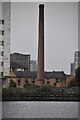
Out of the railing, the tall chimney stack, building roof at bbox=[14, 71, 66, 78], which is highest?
the tall chimney stack

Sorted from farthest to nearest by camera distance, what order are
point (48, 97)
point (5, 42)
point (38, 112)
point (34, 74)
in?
point (34, 74), point (48, 97), point (5, 42), point (38, 112)

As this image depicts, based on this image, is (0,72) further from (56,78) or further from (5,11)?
(56,78)

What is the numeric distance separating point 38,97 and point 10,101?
8.08 feet

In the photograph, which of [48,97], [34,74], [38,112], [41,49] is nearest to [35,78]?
[34,74]

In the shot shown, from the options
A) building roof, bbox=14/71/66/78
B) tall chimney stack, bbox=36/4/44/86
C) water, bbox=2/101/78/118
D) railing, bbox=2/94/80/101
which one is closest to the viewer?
water, bbox=2/101/78/118

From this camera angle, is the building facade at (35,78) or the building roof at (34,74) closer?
the building facade at (35,78)

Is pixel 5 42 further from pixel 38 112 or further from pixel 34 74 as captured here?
pixel 34 74

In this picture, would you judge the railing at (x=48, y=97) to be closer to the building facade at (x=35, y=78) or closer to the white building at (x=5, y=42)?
the white building at (x=5, y=42)

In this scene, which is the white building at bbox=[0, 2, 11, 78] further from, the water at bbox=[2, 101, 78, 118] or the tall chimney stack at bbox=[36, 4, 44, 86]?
the water at bbox=[2, 101, 78, 118]

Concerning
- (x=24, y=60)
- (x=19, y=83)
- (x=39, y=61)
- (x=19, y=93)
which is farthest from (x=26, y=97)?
(x=24, y=60)

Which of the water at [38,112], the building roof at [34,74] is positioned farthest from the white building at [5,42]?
the building roof at [34,74]

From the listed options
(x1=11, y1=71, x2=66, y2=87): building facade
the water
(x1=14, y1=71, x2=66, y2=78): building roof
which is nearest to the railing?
the water

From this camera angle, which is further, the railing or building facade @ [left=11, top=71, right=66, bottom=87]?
building facade @ [left=11, top=71, right=66, bottom=87]

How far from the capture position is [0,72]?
2500cm
